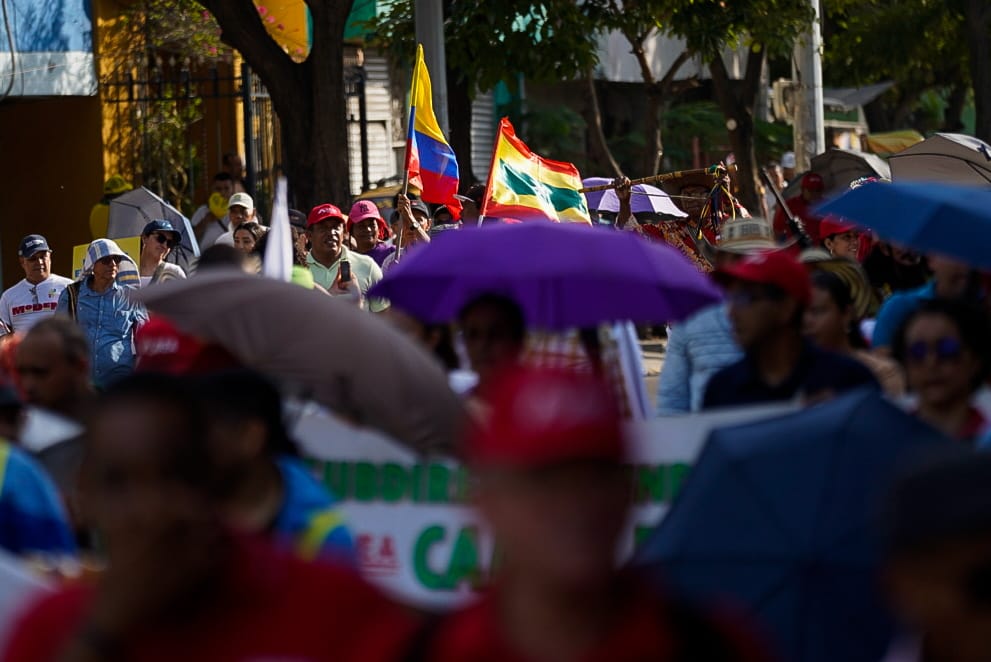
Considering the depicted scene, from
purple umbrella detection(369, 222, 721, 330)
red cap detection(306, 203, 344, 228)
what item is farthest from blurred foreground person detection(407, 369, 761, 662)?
red cap detection(306, 203, 344, 228)

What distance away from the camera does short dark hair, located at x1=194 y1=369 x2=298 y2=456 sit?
146 inches

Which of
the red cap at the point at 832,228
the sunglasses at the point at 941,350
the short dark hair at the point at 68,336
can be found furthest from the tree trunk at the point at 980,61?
the short dark hair at the point at 68,336

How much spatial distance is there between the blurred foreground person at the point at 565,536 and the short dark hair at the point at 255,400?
161 centimetres

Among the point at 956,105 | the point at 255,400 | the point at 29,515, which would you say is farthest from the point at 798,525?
the point at 956,105

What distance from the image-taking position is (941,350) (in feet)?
14.9

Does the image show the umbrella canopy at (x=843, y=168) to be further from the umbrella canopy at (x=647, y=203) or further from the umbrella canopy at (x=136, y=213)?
the umbrella canopy at (x=136, y=213)

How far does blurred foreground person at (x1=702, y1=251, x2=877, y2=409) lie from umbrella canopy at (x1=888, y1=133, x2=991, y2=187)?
21.8 feet

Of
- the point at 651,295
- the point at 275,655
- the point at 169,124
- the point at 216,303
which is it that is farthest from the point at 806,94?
the point at 275,655

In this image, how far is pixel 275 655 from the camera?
236 cm

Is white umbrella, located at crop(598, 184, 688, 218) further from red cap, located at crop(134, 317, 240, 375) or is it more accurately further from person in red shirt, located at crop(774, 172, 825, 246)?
red cap, located at crop(134, 317, 240, 375)

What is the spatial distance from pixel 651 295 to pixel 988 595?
3.69 m

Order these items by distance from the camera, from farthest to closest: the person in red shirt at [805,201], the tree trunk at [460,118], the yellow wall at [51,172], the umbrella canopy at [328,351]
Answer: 1. the tree trunk at [460,118]
2. the yellow wall at [51,172]
3. the person in red shirt at [805,201]
4. the umbrella canopy at [328,351]

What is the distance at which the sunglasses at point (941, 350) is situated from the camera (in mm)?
4539

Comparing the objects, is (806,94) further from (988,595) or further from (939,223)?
(988,595)
